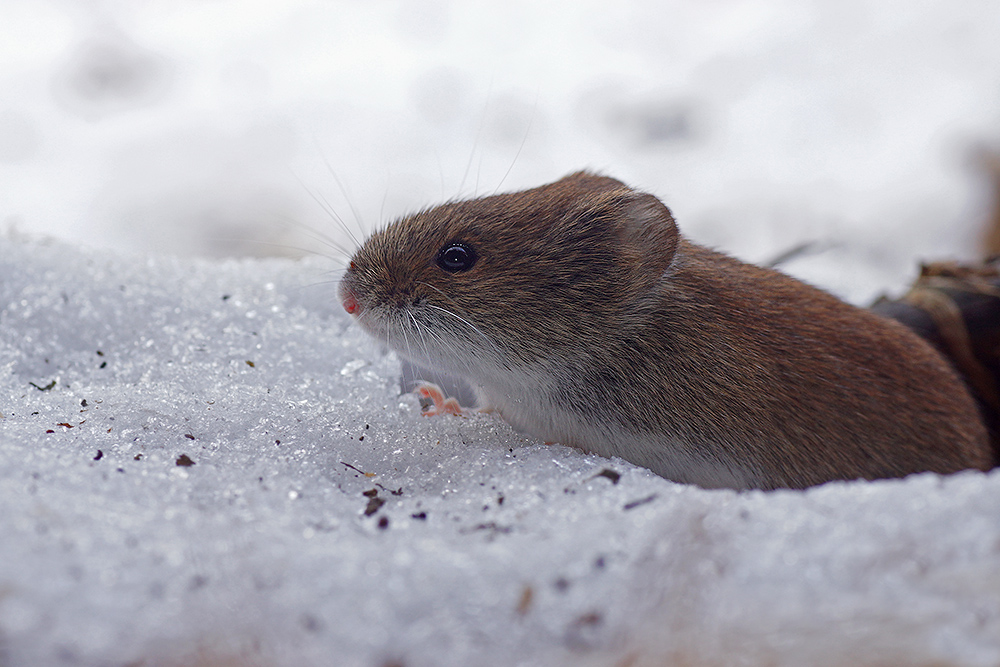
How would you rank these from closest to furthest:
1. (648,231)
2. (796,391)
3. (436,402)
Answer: (796,391) → (648,231) → (436,402)

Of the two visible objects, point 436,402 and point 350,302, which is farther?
point 436,402

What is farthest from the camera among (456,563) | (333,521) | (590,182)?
(590,182)

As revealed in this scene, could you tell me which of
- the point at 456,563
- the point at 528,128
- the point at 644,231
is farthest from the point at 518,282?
the point at 528,128

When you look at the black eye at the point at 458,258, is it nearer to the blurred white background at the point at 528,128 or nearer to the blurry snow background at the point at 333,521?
the blurry snow background at the point at 333,521

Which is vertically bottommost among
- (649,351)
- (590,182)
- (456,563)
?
(456,563)

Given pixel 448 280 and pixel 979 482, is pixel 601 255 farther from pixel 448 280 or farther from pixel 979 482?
pixel 979 482

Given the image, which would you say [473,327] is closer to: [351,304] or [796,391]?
[351,304]

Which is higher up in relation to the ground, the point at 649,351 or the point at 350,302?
the point at 350,302

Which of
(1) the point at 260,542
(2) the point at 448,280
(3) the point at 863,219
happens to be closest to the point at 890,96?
(3) the point at 863,219
